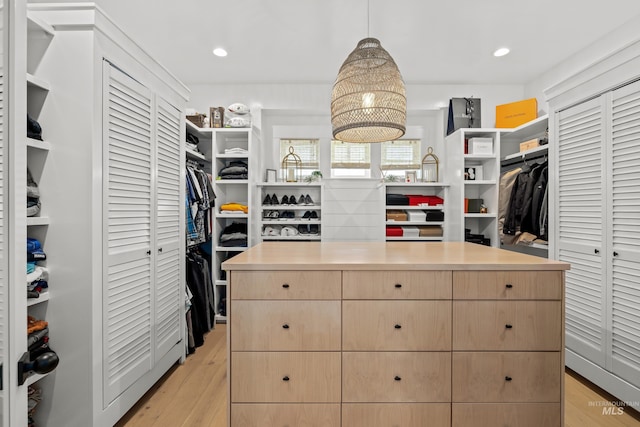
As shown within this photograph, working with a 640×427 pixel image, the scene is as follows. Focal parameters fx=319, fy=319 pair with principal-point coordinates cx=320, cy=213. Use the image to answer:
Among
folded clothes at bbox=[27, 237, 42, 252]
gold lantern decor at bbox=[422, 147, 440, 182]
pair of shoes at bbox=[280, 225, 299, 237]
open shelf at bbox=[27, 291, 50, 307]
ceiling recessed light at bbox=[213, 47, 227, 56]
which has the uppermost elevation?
ceiling recessed light at bbox=[213, 47, 227, 56]

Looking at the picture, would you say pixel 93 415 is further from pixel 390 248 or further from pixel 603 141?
pixel 603 141

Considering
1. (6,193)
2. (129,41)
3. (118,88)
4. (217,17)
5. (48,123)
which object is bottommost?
(6,193)

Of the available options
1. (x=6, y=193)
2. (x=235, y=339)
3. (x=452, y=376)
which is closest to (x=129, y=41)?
(x=6, y=193)

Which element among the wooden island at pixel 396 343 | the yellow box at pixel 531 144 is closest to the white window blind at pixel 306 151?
the yellow box at pixel 531 144

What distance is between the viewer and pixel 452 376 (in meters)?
1.59

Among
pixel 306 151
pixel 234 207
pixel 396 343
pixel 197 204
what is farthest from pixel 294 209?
pixel 396 343

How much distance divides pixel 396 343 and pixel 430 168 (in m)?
2.89

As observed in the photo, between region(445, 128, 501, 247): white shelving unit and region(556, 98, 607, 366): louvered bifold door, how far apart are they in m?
1.03

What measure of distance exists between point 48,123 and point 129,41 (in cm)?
67

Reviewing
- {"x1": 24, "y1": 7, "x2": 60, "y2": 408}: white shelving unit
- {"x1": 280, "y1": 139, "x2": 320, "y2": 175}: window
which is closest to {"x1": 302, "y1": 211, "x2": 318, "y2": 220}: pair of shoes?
{"x1": 280, "y1": 139, "x2": 320, "y2": 175}: window

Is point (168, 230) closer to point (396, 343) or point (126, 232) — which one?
point (126, 232)

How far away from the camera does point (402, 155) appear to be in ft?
13.7

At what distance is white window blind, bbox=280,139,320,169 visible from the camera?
13.7ft

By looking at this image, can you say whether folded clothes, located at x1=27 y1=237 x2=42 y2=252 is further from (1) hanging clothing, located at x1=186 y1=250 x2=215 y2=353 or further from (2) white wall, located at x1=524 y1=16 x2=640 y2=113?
(2) white wall, located at x1=524 y1=16 x2=640 y2=113
